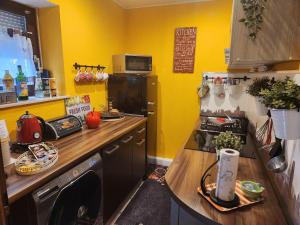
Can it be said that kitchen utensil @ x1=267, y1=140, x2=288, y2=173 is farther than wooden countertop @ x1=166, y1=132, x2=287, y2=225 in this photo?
Yes

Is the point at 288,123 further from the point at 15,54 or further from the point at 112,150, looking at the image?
the point at 15,54

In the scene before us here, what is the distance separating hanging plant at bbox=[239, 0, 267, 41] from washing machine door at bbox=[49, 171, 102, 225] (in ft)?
4.72

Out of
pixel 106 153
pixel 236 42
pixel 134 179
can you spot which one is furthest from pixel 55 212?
pixel 236 42

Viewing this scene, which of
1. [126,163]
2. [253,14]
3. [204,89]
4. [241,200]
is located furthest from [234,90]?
[241,200]

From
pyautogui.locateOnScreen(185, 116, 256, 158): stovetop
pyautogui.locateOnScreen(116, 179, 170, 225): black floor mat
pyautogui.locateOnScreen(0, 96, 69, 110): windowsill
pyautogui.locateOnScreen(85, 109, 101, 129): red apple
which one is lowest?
pyautogui.locateOnScreen(116, 179, 170, 225): black floor mat

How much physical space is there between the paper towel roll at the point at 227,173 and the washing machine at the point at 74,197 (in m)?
0.88

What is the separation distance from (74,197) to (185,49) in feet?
7.62

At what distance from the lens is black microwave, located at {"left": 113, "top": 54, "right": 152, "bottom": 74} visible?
8.50 ft

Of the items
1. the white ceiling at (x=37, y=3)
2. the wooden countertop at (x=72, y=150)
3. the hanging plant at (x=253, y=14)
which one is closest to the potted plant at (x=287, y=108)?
the hanging plant at (x=253, y=14)

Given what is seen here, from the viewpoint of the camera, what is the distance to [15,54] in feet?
5.70

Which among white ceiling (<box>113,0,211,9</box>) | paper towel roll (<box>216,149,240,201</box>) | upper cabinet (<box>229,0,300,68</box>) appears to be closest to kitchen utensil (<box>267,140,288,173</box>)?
paper towel roll (<box>216,149,240,201</box>)

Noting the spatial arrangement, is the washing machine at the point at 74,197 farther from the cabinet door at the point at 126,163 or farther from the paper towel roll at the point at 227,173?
the paper towel roll at the point at 227,173

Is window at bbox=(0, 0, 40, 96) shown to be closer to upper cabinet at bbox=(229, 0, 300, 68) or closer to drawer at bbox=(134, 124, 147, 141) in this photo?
drawer at bbox=(134, 124, 147, 141)

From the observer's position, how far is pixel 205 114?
8.76 feet
